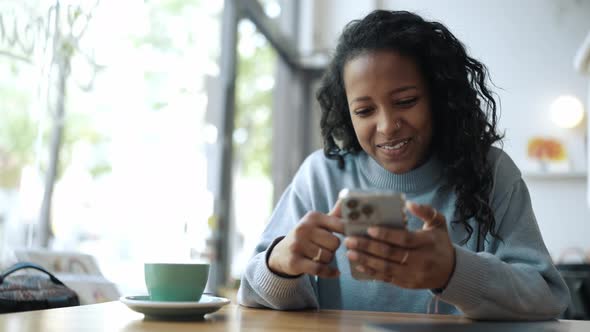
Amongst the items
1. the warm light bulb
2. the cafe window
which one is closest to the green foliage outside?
the cafe window

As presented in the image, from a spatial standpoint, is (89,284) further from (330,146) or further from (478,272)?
(478,272)

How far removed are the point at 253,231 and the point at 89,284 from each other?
2251mm

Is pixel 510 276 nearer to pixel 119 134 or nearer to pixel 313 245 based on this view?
pixel 313 245

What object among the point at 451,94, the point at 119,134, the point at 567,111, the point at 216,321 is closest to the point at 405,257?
the point at 216,321

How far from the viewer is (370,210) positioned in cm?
77

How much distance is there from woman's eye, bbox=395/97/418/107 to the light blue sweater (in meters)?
0.17

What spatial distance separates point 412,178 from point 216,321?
0.56 metres

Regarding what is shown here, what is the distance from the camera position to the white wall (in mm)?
3957

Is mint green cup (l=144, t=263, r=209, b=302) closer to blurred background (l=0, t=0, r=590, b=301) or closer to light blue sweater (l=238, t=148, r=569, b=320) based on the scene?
light blue sweater (l=238, t=148, r=569, b=320)

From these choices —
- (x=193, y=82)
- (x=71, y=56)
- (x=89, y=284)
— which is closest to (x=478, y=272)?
(x=89, y=284)

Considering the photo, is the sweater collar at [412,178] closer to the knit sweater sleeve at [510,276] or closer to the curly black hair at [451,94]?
the curly black hair at [451,94]

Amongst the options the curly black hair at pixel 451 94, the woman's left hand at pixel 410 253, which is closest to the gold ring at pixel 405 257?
the woman's left hand at pixel 410 253

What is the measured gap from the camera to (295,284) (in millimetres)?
1012

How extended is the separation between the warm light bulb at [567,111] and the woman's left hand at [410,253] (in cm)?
346
